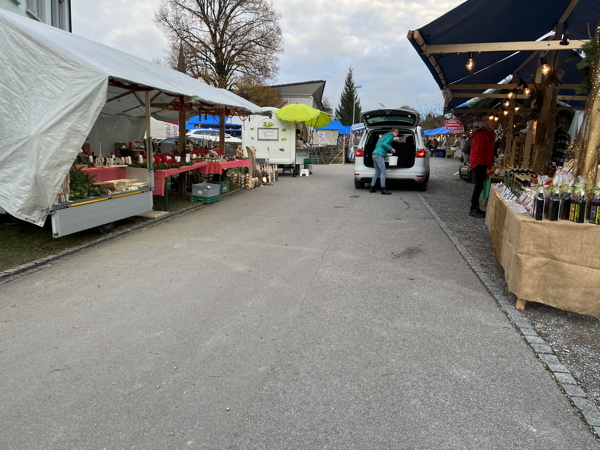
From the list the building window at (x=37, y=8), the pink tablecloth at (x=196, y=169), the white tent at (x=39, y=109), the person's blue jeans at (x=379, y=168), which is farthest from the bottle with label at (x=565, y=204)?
the building window at (x=37, y=8)

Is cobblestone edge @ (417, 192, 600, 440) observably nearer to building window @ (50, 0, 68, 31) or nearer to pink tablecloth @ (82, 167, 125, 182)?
pink tablecloth @ (82, 167, 125, 182)

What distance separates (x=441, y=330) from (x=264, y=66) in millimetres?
31057

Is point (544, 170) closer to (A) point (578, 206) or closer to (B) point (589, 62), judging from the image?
(B) point (589, 62)

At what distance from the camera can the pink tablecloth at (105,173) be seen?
7688mm

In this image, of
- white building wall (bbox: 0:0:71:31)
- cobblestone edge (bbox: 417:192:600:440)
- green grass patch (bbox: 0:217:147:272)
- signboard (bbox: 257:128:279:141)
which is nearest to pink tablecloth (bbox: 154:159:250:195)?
green grass patch (bbox: 0:217:147:272)

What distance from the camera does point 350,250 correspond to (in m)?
6.39

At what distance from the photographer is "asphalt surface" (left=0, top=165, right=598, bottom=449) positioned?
2480mm

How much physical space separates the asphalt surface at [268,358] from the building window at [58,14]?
1511 centimetres

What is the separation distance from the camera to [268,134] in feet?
57.8

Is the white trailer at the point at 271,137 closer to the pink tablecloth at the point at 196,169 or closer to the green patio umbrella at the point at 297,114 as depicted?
the green patio umbrella at the point at 297,114

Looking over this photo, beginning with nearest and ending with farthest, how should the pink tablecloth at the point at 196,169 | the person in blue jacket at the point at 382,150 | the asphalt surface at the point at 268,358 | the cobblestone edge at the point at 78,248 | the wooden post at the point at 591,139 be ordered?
the asphalt surface at the point at 268,358 < the wooden post at the point at 591,139 < the cobblestone edge at the point at 78,248 < the pink tablecloth at the point at 196,169 < the person in blue jacket at the point at 382,150

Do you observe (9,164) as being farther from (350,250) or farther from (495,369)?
(495,369)

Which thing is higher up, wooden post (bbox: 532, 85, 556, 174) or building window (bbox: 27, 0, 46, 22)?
building window (bbox: 27, 0, 46, 22)

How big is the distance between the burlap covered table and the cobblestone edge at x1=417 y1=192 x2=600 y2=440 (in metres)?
0.25
